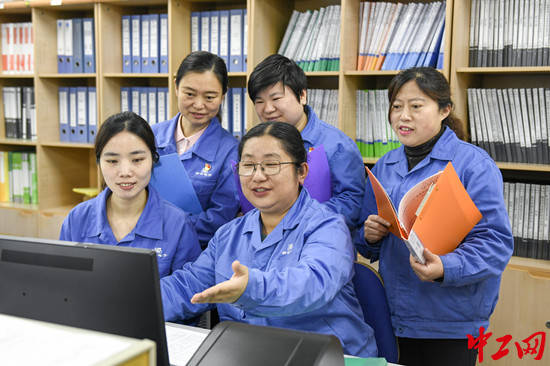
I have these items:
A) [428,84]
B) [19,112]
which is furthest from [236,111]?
[19,112]

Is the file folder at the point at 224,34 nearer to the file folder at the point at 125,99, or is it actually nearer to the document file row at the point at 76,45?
the file folder at the point at 125,99

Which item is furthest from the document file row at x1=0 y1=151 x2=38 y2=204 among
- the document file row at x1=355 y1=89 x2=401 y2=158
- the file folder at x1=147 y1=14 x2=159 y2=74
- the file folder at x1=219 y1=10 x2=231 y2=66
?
the document file row at x1=355 y1=89 x2=401 y2=158

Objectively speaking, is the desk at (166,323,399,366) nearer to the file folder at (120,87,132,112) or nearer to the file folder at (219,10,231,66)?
the file folder at (219,10,231,66)

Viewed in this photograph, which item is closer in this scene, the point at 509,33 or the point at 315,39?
the point at 509,33

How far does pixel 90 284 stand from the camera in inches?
33.5

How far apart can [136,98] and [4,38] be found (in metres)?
1.16

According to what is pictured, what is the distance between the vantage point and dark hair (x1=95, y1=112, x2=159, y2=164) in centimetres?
164

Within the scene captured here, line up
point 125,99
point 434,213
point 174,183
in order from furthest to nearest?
point 125,99
point 174,183
point 434,213

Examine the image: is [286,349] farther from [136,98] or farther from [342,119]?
[136,98]

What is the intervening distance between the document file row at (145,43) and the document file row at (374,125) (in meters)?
1.19

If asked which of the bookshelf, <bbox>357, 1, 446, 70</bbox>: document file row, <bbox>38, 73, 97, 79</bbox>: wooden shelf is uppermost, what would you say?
<bbox>357, 1, 446, 70</bbox>: document file row

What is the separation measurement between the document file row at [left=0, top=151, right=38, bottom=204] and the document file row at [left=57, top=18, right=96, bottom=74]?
70 centimetres

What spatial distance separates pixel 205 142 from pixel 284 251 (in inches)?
32.1

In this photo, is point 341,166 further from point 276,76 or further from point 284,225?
point 284,225
